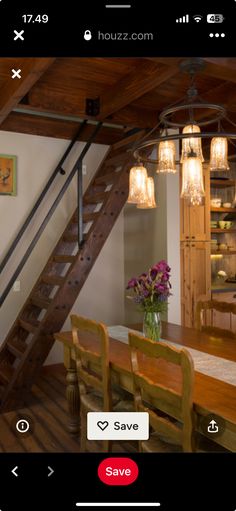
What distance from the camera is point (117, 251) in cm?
295

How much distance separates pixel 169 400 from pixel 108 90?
5.75ft

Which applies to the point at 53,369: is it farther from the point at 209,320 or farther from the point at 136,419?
the point at 136,419

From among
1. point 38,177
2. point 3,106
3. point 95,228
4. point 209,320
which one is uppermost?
A: point 3,106

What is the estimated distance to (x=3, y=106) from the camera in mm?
1827

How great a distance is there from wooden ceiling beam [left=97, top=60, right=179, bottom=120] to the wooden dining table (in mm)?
1175

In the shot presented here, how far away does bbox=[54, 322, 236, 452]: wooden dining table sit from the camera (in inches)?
30.4

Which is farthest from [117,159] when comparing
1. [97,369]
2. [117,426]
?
[117,426]

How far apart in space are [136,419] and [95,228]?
168cm

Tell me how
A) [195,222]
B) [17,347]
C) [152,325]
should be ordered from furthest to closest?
[195,222]
[17,347]
[152,325]
